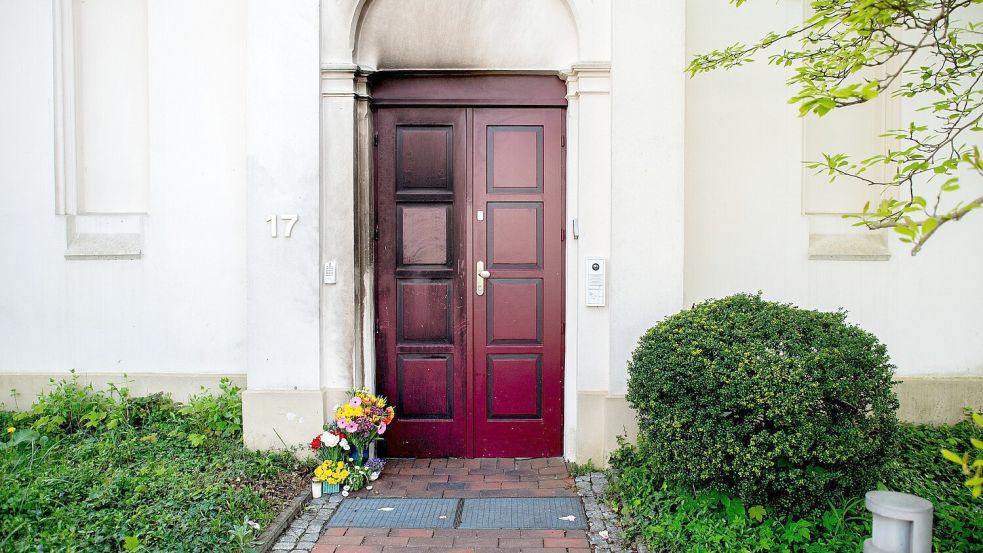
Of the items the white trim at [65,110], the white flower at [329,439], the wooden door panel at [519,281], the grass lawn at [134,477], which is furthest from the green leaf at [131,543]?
the white trim at [65,110]

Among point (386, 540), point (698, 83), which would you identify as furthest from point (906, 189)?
point (386, 540)

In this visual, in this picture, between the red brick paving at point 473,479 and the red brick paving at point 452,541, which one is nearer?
the red brick paving at point 452,541

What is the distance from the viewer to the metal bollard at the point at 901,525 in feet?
9.52

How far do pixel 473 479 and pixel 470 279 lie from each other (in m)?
1.55

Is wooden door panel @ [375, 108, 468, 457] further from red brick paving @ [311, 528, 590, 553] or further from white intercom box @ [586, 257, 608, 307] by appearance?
red brick paving @ [311, 528, 590, 553]

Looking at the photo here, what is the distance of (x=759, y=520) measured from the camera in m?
3.82

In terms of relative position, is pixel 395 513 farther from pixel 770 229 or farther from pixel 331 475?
pixel 770 229

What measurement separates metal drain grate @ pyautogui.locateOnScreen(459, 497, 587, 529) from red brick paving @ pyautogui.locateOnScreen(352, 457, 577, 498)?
106mm

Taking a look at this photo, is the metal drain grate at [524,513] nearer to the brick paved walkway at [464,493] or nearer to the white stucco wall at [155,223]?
the brick paved walkway at [464,493]

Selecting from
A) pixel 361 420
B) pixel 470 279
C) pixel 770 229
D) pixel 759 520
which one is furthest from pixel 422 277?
pixel 759 520

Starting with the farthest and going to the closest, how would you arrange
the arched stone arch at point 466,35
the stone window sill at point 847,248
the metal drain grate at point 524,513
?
1. the stone window sill at point 847,248
2. the arched stone arch at point 466,35
3. the metal drain grate at point 524,513

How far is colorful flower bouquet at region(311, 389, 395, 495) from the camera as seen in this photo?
4805mm

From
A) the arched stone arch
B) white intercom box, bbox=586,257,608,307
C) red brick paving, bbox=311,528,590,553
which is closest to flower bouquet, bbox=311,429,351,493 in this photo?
red brick paving, bbox=311,528,590,553

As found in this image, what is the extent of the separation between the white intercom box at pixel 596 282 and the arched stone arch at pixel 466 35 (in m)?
1.57
